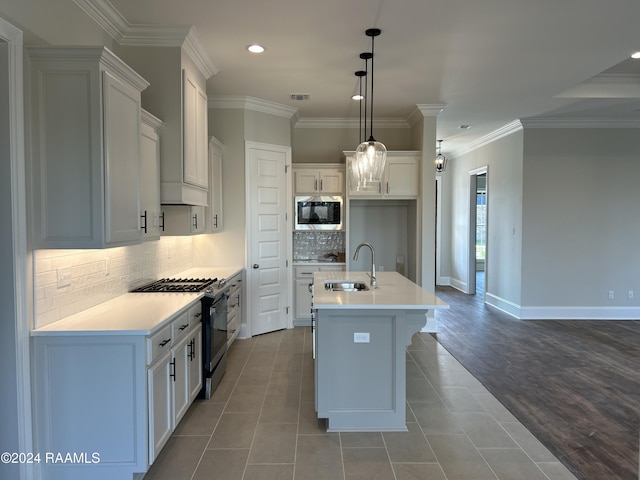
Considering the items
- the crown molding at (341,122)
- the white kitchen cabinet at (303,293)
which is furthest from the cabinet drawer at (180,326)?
the crown molding at (341,122)

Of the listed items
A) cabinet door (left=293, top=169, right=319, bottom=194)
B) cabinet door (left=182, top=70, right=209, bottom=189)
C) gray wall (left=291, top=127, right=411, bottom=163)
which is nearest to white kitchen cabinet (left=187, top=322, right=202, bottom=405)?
cabinet door (left=182, top=70, right=209, bottom=189)

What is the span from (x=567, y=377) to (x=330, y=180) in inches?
142

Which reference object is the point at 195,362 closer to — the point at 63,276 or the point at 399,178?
the point at 63,276

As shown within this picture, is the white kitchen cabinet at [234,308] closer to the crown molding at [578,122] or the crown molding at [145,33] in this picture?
the crown molding at [145,33]

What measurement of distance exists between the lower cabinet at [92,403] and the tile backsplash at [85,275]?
261 millimetres

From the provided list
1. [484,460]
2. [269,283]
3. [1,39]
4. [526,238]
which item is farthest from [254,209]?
[526,238]

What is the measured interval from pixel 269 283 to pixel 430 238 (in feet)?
7.18

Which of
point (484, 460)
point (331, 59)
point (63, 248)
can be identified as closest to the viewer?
point (63, 248)

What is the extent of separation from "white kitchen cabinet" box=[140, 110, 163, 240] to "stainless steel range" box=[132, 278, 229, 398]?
0.52m

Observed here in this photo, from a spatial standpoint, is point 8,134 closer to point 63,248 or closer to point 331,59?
point 63,248

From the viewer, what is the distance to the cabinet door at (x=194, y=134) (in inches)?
132

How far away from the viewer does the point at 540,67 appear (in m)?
3.98

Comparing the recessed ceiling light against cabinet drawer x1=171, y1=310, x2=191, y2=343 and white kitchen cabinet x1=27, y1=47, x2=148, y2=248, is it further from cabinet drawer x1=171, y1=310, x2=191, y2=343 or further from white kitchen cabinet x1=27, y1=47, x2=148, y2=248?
cabinet drawer x1=171, y1=310, x2=191, y2=343

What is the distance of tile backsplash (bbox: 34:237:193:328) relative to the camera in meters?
2.23
